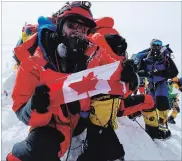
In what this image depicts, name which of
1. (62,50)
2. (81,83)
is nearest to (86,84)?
(81,83)

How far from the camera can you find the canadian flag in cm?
332

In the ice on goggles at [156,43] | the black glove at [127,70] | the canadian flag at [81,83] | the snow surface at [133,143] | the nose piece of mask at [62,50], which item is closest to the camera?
the canadian flag at [81,83]

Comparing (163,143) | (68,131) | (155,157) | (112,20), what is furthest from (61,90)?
(112,20)

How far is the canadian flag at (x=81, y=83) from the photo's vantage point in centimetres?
332

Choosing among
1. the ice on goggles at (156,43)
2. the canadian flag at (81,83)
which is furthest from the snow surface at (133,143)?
the ice on goggles at (156,43)

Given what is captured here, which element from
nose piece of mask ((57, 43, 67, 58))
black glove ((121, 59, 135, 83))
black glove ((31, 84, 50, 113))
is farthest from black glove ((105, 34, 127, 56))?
black glove ((31, 84, 50, 113))

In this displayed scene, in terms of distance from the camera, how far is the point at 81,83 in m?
3.41

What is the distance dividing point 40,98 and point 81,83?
0.57 metres

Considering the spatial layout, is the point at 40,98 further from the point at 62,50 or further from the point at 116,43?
the point at 116,43

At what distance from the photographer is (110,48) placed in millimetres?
4742

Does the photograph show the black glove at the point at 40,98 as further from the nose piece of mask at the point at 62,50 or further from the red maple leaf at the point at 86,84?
the nose piece of mask at the point at 62,50

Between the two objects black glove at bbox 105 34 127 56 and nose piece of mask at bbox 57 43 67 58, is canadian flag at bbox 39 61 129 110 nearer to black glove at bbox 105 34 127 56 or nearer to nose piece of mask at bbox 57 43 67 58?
nose piece of mask at bbox 57 43 67 58

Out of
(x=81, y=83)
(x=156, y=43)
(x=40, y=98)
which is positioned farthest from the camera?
(x=156, y=43)

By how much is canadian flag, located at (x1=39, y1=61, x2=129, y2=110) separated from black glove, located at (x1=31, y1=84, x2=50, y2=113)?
0.54 feet
